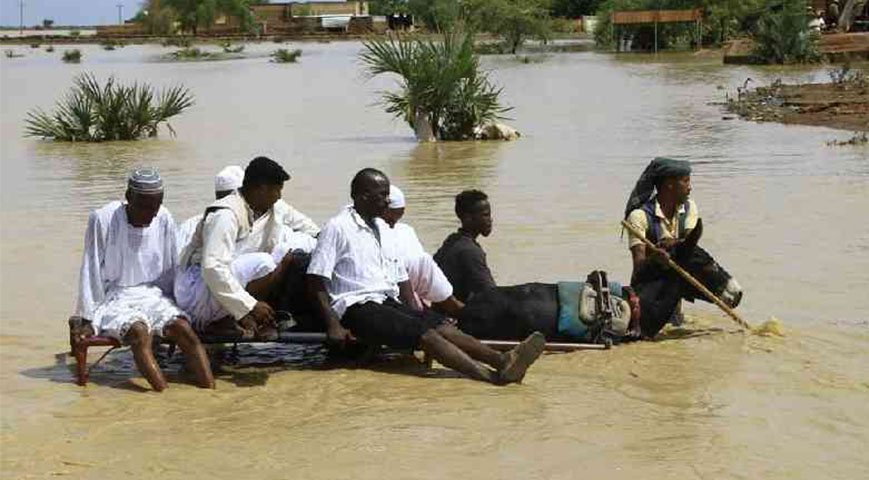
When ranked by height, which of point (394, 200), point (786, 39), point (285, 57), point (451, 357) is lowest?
point (451, 357)

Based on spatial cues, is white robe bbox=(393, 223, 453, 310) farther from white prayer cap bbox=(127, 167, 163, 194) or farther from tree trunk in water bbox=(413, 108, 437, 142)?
tree trunk in water bbox=(413, 108, 437, 142)

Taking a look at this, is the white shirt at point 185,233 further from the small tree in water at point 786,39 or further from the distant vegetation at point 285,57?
the distant vegetation at point 285,57

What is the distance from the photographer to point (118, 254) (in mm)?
6512

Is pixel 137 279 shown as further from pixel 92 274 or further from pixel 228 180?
pixel 228 180

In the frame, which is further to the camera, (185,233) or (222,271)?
(185,233)

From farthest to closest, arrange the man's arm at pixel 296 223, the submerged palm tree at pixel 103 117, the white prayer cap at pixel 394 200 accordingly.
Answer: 1. the submerged palm tree at pixel 103 117
2. the man's arm at pixel 296 223
3. the white prayer cap at pixel 394 200

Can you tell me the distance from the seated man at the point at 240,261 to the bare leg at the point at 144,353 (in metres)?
0.28

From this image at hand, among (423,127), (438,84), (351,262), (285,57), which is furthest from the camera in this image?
(285,57)

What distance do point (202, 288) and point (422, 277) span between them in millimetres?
1077

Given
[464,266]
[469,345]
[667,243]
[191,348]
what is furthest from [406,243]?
[667,243]

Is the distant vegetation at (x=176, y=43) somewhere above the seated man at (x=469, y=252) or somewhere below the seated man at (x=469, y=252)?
above

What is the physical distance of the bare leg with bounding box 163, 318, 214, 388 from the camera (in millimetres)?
6340

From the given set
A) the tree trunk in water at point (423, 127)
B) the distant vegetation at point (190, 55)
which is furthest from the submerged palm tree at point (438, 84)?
the distant vegetation at point (190, 55)

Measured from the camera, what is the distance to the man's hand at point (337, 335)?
6.39 meters
